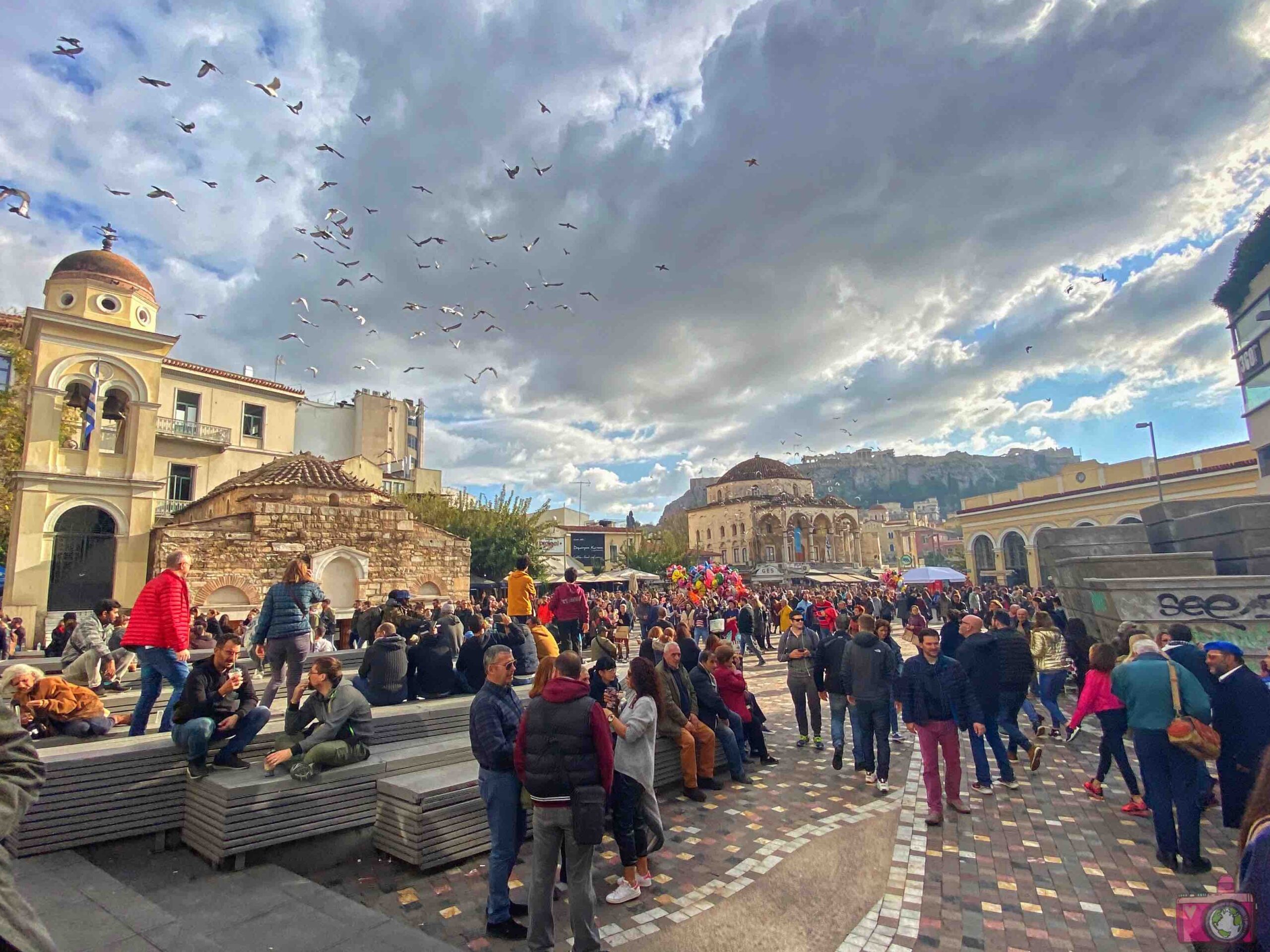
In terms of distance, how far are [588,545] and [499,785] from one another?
52.8 meters

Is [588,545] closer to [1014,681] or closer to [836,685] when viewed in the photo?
[836,685]

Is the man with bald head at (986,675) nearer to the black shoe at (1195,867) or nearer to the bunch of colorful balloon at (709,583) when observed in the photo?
the black shoe at (1195,867)

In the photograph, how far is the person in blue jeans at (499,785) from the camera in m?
3.58

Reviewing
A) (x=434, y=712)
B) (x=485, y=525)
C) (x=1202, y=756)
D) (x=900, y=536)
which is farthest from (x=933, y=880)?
(x=900, y=536)

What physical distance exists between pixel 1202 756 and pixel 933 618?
2079 cm

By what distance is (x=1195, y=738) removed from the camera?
4.38 metres

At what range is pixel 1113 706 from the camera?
5855 mm

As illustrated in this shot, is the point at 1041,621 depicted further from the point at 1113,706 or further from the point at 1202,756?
the point at 1202,756

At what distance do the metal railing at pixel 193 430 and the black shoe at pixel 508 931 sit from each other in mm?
28774

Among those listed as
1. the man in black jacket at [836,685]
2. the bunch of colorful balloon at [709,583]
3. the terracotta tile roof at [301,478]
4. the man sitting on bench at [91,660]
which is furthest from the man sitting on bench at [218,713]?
the bunch of colorful balloon at [709,583]

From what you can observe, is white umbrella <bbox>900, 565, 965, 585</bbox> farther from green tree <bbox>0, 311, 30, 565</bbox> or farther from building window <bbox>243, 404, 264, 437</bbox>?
building window <bbox>243, 404, 264, 437</bbox>

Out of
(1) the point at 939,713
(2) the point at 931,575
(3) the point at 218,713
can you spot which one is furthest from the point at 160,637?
(2) the point at 931,575

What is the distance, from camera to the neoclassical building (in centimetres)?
5403

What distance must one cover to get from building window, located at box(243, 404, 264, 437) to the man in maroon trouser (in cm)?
3089
